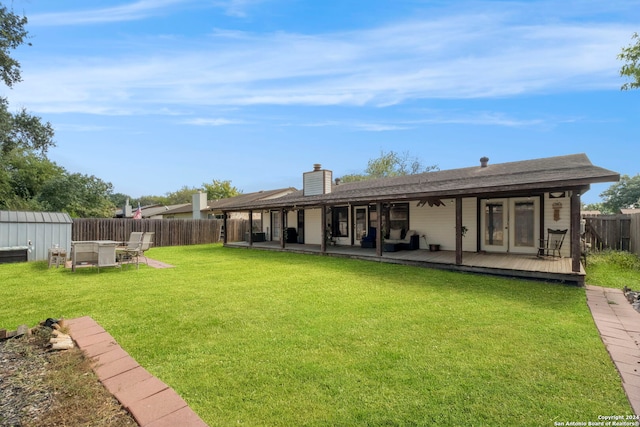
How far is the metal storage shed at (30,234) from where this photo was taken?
10078 mm

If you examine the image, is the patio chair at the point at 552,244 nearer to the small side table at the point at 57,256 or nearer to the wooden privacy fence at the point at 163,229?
the small side table at the point at 57,256

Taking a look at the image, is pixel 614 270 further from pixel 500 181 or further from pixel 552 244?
pixel 500 181

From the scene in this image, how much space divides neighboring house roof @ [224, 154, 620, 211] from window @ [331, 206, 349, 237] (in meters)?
1.85

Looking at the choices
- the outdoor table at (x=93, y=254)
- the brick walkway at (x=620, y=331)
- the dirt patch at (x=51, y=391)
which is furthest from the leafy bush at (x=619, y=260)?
the outdoor table at (x=93, y=254)

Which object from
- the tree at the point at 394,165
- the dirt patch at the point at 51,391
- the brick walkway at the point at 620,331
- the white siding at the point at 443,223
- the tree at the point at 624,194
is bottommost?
the brick walkway at the point at 620,331

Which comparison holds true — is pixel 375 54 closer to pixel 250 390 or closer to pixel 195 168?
pixel 250 390

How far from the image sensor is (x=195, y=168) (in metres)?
64.0

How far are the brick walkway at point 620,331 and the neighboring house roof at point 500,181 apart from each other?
2.21 m

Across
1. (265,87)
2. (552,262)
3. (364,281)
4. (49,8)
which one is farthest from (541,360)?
(265,87)

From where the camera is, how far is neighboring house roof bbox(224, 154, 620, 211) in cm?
649

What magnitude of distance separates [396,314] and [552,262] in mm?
6111

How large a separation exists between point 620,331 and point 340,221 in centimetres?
1073

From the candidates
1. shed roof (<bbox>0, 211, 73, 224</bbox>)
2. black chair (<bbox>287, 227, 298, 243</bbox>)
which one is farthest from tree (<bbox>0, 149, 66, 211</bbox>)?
black chair (<bbox>287, 227, 298, 243</bbox>)

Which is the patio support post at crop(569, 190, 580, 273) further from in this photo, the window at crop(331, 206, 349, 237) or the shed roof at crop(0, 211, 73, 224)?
the shed roof at crop(0, 211, 73, 224)
